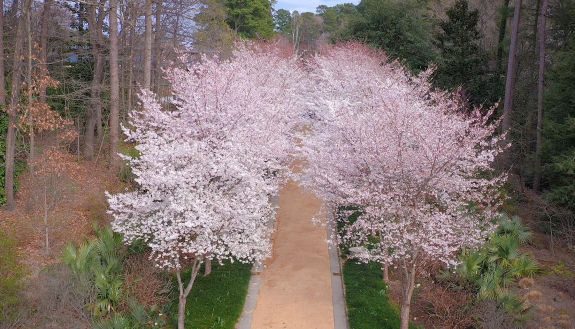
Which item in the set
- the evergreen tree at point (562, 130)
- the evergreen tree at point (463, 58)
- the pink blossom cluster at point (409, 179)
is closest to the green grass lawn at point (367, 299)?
the pink blossom cluster at point (409, 179)

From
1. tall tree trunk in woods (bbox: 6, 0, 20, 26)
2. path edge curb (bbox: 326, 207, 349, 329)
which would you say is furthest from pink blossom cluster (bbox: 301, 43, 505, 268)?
tall tree trunk in woods (bbox: 6, 0, 20, 26)

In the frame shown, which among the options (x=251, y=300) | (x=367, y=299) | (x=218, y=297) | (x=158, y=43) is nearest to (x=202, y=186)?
(x=218, y=297)

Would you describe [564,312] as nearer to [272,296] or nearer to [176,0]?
[272,296]

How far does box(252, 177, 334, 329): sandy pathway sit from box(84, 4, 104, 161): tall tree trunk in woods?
9.36 m

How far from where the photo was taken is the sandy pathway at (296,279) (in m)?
11.8

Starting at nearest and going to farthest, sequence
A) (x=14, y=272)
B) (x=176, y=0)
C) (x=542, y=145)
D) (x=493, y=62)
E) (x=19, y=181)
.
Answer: (x=14, y=272)
(x=19, y=181)
(x=542, y=145)
(x=176, y=0)
(x=493, y=62)

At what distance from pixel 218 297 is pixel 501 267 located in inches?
307

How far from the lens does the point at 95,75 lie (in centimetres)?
2070

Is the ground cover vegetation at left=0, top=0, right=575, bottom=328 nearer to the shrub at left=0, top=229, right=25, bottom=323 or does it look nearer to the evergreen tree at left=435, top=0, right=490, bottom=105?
the shrub at left=0, top=229, right=25, bottom=323

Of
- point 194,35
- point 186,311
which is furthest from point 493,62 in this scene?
point 186,311

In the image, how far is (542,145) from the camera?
62.9ft

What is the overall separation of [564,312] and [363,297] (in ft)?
17.2

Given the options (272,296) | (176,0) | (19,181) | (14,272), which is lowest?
(272,296)

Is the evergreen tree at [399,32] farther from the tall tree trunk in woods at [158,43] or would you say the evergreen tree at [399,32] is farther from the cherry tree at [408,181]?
→ the cherry tree at [408,181]
